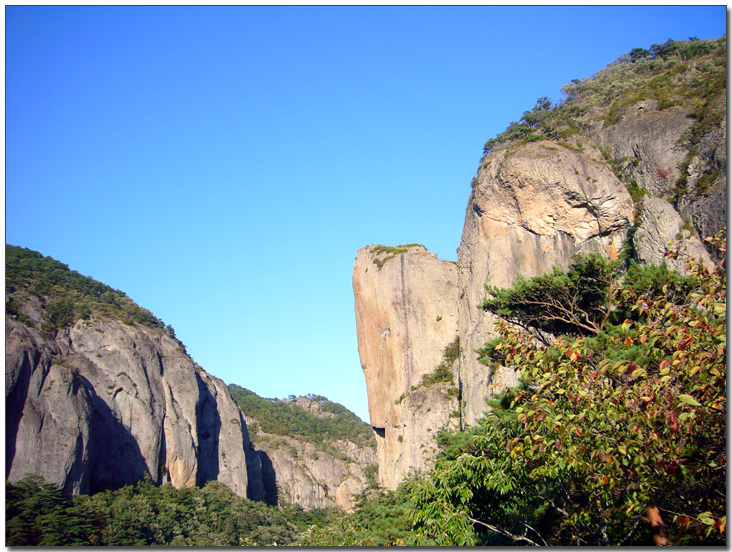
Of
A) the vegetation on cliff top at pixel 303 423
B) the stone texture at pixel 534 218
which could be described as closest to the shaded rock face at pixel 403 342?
the stone texture at pixel 534 218

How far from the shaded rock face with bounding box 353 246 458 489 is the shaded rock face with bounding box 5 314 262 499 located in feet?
63.4

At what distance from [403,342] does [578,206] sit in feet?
60.5

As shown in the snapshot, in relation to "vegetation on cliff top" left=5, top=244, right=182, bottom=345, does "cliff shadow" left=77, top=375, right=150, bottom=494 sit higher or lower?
lower

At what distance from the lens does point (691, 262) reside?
8750 mm

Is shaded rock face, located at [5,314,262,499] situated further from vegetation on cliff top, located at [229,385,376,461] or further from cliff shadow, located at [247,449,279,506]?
vegetation on cliff top, located at [229,385,376,461]

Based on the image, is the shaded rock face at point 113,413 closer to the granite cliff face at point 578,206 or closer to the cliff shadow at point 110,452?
the cliff shadow at point 110,452

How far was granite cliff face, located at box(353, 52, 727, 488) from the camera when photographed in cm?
2848

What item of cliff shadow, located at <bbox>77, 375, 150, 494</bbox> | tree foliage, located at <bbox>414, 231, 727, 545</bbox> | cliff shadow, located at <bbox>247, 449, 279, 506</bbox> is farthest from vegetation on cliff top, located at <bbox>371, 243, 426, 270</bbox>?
tree foliage, located at <bbox>414, 231, 727, 545</bbox>

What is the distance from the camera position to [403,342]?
46625mm

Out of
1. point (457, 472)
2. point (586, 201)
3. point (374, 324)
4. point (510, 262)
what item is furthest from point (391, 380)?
point (457, 472)

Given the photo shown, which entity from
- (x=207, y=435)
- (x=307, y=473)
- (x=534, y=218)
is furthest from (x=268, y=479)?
(x=534, y=218)

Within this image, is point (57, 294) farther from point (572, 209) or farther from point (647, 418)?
point (647, 418)

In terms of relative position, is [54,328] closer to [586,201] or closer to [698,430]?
[586,201]

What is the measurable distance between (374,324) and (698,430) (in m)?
41.9
